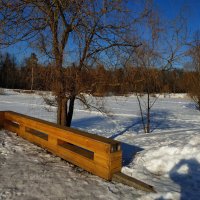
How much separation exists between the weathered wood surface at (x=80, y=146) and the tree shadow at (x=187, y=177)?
3.08 ft

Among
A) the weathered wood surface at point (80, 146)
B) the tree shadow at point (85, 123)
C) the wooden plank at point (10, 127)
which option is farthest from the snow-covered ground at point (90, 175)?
the tree shadow at point (85, 123)

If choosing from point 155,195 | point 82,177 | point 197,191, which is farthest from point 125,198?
point 197,191

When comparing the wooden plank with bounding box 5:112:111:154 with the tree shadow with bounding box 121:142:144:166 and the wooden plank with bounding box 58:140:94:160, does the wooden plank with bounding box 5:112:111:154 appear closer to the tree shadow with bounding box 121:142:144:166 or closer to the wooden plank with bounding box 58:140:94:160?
the wooden plank with bounding box 58:140:94:160

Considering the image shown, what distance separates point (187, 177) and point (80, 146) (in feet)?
5.77

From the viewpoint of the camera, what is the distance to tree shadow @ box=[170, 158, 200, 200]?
3401mm

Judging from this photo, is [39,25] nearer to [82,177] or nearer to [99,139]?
[99,139]

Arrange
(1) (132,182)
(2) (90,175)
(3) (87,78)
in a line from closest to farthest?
(1) (132,182) → (2) (90,175) → (3) (87,78)

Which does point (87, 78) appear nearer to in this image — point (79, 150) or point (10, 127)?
point (79, 150)

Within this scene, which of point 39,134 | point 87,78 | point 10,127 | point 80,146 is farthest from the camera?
point 10,127

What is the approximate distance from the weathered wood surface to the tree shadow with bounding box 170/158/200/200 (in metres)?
0.94

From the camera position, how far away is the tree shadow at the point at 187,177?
3.40 metres

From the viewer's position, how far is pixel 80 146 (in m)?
4.16

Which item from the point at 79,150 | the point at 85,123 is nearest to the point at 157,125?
the point at 85,123

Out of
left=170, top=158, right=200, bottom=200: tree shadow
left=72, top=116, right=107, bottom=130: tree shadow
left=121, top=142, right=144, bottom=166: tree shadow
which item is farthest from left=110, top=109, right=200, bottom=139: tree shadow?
left=170, top=158, right=200, bottom=200: tree shadow
